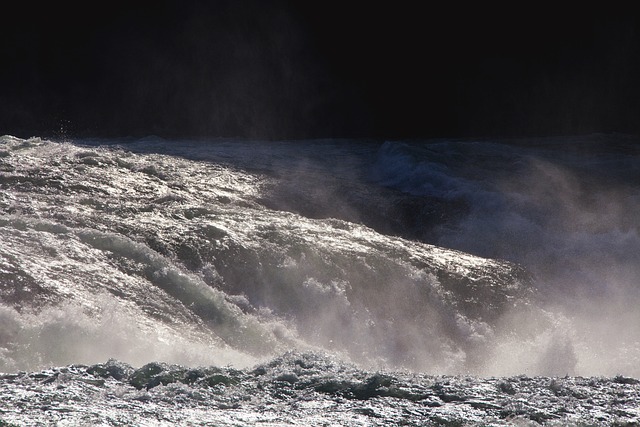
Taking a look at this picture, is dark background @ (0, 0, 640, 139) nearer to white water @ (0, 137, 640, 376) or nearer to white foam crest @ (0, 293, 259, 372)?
white water @ (0, 137, 640, 376)

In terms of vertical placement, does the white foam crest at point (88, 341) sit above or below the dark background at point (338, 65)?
below

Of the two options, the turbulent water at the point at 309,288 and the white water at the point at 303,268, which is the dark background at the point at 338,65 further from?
the white water at the point at 303,268

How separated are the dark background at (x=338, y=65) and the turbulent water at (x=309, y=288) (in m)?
6.58

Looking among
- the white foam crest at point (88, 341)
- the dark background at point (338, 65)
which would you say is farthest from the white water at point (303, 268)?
the dark background at point (338, 65)

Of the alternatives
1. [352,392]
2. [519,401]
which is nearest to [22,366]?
[352,392]

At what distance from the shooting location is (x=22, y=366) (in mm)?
5641

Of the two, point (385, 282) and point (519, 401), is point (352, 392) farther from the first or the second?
point (385, 282)

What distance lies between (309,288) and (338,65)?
14.1 metres

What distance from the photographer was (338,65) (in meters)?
21.4

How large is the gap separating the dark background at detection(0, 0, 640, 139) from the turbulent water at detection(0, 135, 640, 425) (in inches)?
259

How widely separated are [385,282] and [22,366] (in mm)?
3951

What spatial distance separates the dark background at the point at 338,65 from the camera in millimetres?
20156

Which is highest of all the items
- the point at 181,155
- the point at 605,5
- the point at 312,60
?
the point at 605,5

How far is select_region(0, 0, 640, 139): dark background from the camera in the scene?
66.1 feet
